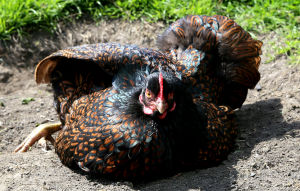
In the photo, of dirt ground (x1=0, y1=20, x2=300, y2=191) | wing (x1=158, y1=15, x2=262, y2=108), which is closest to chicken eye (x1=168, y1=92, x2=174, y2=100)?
dirt ground (x1=0, y1=20, x2=300, y2=191)

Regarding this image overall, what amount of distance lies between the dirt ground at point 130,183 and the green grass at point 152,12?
0.16m

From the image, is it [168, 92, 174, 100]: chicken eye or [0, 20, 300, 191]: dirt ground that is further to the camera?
[0, 20, 300, 191]: dirt ground

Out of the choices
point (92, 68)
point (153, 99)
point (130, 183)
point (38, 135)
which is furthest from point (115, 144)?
point (38, 135)

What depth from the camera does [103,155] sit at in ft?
10.8

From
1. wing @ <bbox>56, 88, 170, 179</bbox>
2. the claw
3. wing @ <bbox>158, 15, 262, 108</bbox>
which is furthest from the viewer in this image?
the claw

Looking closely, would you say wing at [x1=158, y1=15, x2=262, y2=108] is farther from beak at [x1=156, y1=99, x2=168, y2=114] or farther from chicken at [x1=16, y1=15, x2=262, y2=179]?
beak at [x1=156, y1=99, x2=168, y2=114]

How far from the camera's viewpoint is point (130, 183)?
338cm

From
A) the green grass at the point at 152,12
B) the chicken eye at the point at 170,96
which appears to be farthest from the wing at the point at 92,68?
the green grass at the point at 152,12

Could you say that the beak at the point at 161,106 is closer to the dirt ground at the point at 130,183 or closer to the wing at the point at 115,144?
the wing at the point at 115,144

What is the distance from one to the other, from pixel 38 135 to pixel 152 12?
2.87 metres

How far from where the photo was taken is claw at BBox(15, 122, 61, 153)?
14.5 feet

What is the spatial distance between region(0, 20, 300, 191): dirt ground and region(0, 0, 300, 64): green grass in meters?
0.16

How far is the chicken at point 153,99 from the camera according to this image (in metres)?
3.26

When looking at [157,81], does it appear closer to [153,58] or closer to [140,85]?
[140,85]
